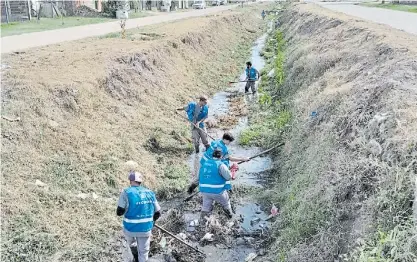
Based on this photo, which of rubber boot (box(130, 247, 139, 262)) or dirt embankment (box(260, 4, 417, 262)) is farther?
rubber boot (box(130, 247, 139, 262))

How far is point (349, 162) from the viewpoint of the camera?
23.2 ft

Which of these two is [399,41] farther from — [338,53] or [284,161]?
[284,161]

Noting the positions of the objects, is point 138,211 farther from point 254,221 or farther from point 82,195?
point 254,221

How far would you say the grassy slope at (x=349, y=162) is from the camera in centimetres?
539

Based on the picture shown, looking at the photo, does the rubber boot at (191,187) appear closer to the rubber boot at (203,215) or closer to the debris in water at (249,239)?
the rubber boot at (203,215)

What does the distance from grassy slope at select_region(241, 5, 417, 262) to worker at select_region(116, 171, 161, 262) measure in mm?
2168

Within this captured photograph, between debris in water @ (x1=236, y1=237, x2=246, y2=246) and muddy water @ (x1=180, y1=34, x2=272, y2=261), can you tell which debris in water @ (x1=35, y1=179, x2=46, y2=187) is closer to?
muddy water @ (x1=180, y1=34, x2=272, y2=261)

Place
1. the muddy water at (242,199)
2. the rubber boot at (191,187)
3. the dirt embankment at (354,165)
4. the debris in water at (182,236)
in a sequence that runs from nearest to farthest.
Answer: the dirt embankment at (354,165)
the muddy water at (242,199)
the debris in water at (182,236)
the rubber boot at (191,187)

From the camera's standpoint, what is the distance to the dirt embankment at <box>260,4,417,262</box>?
536cm

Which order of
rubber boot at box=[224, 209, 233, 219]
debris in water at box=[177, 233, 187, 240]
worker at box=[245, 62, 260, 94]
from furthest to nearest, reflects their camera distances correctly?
worker at box=[245, 62, 260, 94] < rubber boot at box=[224, 209, 233, 219] < debris in water at box=[177, 233, 187, 240]

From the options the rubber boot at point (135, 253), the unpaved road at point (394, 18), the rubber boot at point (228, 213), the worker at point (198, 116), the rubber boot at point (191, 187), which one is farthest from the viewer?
the unpaved road at point (394, 18)

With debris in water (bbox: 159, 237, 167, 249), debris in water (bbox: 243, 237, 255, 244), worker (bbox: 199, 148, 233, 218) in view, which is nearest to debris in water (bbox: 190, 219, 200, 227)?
worker (bbox: 199, 148, 233, 218)

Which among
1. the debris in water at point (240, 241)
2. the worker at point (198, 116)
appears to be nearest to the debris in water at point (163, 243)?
the debris in water at point (240, 241)

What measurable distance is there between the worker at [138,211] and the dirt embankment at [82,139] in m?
0.85
